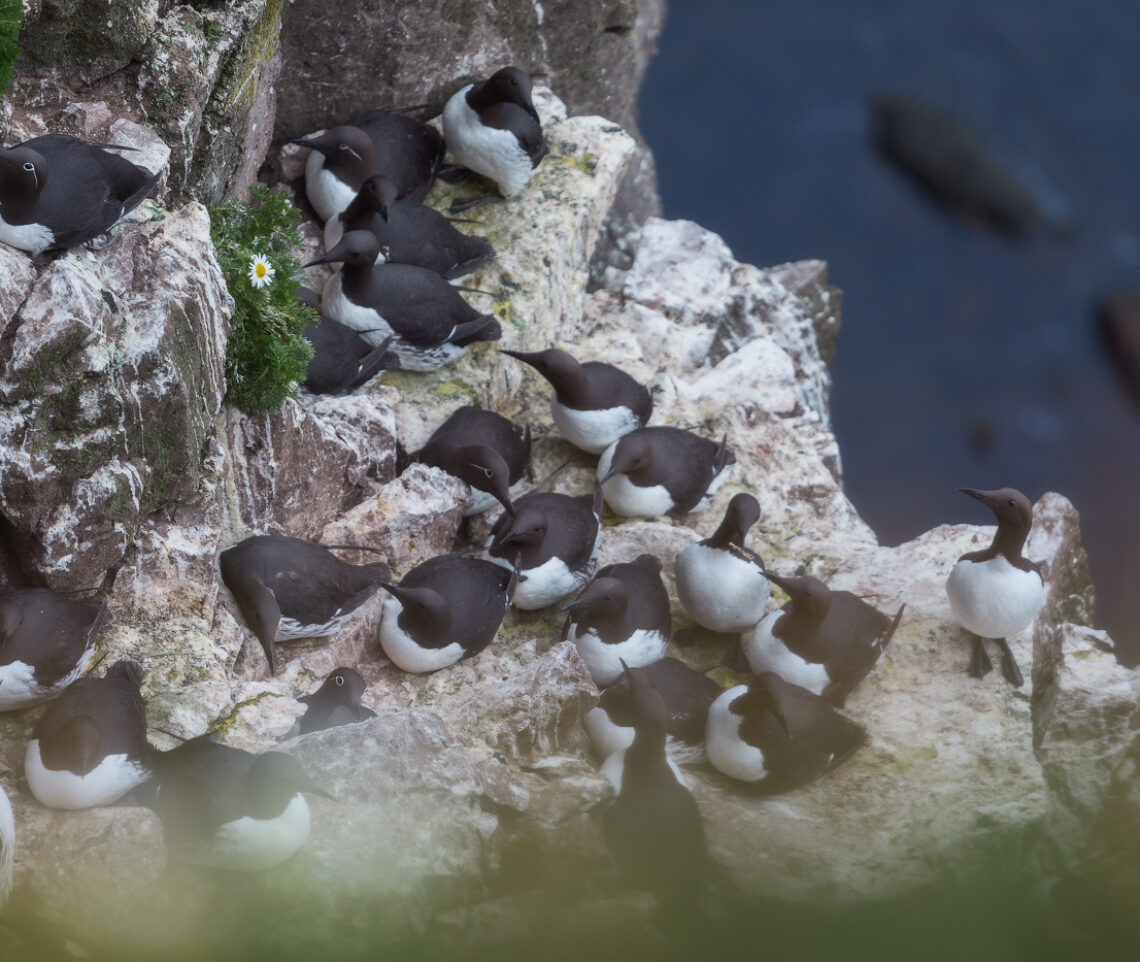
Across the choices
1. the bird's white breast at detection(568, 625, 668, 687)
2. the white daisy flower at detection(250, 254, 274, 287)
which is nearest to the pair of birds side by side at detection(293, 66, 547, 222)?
the white daisy flower at detection(250, 254, 274, 287)

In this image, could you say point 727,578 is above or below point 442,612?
above

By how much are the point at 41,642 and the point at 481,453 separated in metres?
2.89

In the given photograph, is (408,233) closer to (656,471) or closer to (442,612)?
(656,471)

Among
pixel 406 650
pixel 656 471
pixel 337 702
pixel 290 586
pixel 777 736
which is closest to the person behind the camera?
pixel 337 702

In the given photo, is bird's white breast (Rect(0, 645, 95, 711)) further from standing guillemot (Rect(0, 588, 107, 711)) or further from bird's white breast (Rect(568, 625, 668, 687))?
bird's white breast (Rect(568, 625, 668, 687))

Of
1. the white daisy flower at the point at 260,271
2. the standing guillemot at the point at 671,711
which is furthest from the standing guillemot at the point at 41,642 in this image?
the standing guillemot at the point at 671,711

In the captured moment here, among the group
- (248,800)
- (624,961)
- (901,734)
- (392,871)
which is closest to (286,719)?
(248,800)

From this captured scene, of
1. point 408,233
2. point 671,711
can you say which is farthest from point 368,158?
point 671,711

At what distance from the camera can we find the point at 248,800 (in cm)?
412

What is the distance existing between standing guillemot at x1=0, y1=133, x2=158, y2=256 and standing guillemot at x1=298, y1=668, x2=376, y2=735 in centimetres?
220

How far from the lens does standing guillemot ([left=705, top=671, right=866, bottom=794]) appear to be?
564 centimetres

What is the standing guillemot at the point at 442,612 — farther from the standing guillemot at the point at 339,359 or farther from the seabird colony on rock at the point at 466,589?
the standing guillemot at the point at 339,359

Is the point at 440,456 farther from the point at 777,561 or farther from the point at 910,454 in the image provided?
the point at 910,454

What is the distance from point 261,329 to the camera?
5.88 metres
